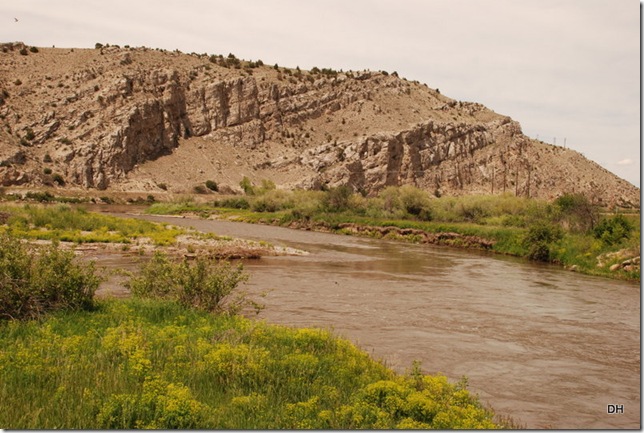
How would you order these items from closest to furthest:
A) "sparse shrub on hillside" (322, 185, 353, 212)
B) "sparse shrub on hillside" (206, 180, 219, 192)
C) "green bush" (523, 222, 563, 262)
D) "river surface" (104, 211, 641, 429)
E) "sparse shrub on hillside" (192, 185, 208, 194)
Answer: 1. "river surface" (104, 211, 641, 429)
2. "green bush" (523, 222, 563, 262)
3. "sparse shrub on hillside" (322, 185, 353, 212)
4. "sparse shrub on hillside" (192, 185, 208, 194)
5. "sparse shrub on hillside" (206, 180, 219, 192)

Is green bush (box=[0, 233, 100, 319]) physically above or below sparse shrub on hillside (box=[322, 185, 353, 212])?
below

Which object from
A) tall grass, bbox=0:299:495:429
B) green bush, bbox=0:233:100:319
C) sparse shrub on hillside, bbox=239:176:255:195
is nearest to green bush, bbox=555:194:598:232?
tall grass, bbox=0:299:495:429

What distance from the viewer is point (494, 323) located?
17.1 metres

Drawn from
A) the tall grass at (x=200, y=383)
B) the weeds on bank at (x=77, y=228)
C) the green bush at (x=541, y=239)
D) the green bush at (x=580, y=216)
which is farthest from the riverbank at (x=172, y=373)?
the green bush at (x=580, y=216)

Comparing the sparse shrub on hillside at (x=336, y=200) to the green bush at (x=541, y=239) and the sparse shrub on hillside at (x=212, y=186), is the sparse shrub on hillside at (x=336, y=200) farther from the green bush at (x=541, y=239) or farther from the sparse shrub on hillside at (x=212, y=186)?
the sparse shrub on hillside at (x=212, y=186)

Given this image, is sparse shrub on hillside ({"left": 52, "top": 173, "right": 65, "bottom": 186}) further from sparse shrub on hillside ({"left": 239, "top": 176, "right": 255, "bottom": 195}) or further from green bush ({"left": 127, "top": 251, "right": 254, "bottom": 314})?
green bush ({"left": 127, "top": 251, "right": 254, "bottom": 314})

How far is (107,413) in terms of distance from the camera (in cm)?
648

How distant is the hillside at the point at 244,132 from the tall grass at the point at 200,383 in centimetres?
7377

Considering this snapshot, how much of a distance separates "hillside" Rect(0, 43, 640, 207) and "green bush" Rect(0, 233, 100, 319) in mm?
70258

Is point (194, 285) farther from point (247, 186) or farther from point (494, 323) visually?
point (247, 186)

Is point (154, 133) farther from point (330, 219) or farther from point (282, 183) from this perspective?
point (330, 219)

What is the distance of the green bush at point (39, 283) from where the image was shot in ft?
36.0

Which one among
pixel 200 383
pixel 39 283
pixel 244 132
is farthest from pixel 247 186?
pixel 200 383

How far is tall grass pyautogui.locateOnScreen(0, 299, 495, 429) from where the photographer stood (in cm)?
673
